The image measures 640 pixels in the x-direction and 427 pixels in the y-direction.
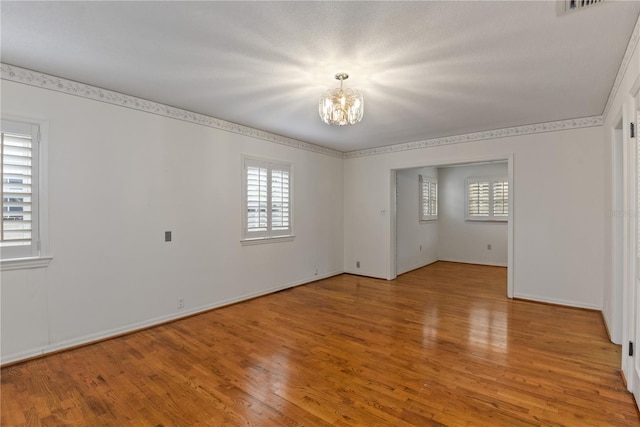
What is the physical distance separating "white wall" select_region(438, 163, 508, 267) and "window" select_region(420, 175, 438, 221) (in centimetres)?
26

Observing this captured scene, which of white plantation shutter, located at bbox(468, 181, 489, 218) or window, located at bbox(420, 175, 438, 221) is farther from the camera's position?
white plantation shutter, located at bbox(468, 181, 489, 218)

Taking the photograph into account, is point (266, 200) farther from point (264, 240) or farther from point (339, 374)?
point (339, 374)

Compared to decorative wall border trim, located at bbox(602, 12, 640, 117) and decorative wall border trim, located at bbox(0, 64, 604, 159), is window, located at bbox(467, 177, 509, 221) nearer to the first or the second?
decorative wall border trim, located at bbox(0, 64, 604, 159)

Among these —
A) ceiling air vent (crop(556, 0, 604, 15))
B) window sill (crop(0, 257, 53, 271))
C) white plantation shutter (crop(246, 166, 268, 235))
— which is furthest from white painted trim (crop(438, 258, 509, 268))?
window sill (crop(0, 257, 53, 271))

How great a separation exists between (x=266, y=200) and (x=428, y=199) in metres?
4.41

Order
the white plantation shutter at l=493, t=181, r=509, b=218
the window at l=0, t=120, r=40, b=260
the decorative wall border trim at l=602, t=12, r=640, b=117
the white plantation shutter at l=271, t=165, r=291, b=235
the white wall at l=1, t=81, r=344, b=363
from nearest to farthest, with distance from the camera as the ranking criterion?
the decorative wall border trim at l=602, t=12, r=640, b=117 → the window at l=0, t=120, r=40, b=260 → the white wall at l=1, t=81, r=344, b=363 → the white plantation shutter at l=271, t=165, r=291, b=235 → the white plantation shutter at l=493, t=181, r=509, b=218

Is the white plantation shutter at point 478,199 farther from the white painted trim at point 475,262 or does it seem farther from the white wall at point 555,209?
the white wall at point 555,209

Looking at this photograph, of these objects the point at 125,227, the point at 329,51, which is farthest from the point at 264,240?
the point at 329,51

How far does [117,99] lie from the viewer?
328 cm

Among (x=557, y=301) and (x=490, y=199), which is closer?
(x=557, y=301)

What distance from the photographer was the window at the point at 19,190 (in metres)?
2.62

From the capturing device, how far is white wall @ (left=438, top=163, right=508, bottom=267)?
725 cm

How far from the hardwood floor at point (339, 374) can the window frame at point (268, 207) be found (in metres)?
1.15

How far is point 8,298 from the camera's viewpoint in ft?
8.71
